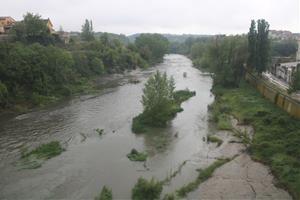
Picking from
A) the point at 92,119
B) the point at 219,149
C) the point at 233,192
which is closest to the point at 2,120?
the point at 92,119

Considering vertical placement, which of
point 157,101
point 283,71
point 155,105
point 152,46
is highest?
point 152,46

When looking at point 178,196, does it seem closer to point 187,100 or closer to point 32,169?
point 32,169

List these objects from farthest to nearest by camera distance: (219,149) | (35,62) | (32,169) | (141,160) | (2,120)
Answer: (35,62), (2,120), (219,149), (141,160), (32,169)

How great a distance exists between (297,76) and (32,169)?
96.9ft

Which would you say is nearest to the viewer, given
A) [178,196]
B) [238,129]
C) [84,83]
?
[178,196]

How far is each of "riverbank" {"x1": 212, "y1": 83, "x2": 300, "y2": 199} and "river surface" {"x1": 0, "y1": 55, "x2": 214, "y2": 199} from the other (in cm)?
380

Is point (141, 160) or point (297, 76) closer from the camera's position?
point (141, 160)

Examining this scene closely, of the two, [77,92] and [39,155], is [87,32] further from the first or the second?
[39,155]

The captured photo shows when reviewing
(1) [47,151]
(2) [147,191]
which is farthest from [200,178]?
(1) [47,151]

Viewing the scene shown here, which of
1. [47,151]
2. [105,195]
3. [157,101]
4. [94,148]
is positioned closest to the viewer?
[105,195]

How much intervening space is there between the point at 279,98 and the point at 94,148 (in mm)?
22431

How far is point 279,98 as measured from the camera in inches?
1597

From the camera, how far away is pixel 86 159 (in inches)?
1096

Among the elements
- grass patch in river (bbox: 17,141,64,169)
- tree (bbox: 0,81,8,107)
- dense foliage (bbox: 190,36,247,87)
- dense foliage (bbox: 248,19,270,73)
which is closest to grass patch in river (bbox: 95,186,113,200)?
grass patch in river (bbox: 17,141,64,169)
